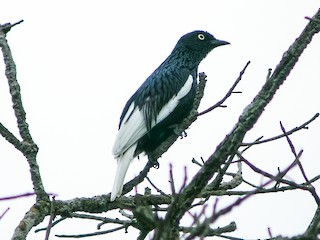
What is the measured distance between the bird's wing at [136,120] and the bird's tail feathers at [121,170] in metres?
0.04

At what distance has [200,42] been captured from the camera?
298 inches

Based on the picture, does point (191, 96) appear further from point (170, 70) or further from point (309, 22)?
point (309, 22)

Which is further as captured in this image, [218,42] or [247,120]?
[218,42]

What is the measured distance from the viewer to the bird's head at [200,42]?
7.46 metres

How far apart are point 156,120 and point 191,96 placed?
1.52ft

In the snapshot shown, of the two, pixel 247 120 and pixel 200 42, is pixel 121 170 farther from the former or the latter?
pixel 247 120

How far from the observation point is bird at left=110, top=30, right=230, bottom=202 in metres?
5.89

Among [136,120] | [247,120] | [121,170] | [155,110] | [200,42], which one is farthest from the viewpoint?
[200,42]

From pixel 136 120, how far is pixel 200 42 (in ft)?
6.05

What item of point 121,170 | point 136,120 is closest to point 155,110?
point 136,120

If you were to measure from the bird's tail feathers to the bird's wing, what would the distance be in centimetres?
4

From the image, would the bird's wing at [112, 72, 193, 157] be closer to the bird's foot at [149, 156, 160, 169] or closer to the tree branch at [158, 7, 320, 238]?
the bird's foot at [149, 156, 160, 169]

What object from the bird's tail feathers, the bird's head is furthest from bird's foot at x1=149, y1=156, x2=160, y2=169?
Result: the bird's head

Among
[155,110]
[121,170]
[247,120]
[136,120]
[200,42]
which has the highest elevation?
[200,42]
